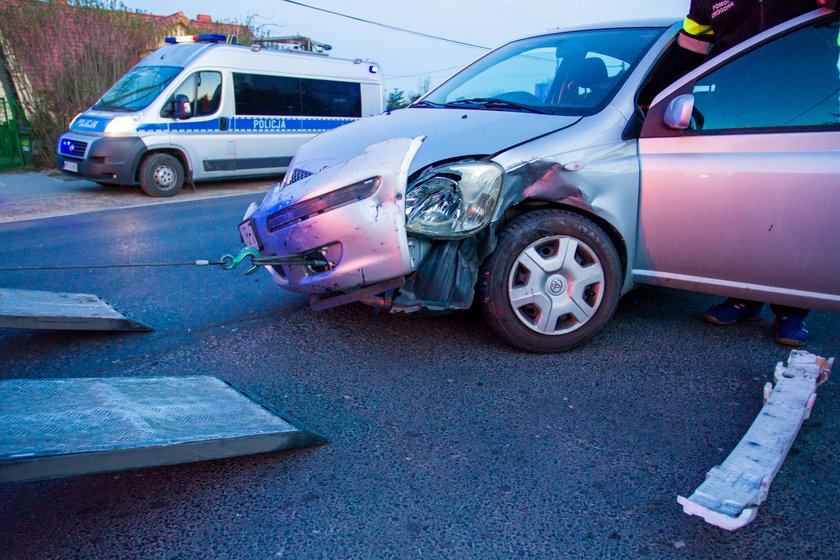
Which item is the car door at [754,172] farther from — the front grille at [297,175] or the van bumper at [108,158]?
the van bumper at [108,158]

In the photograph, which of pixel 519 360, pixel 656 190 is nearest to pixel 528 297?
pixel 519 360

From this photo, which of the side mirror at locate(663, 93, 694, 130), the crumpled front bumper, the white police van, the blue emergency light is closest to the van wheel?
the white police van

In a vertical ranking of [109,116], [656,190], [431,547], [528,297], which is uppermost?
[109,116]

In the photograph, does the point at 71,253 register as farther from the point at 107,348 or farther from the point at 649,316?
the point at 649,316

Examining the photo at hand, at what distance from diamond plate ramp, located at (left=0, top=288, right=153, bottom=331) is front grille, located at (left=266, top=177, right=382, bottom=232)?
49.8 inches

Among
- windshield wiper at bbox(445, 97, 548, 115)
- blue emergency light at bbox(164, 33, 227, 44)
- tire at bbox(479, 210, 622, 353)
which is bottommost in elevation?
tire at bbox(479, 210, 622, 353)

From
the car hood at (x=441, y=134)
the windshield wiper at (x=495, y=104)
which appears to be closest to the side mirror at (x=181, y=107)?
the car hood at (x=441, y=134)

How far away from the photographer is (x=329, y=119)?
12992 millimetres

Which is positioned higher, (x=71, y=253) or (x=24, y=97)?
(x=24, y=97)

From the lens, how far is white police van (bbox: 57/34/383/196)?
10.2 metres

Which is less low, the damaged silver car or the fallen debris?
the damaged silver car

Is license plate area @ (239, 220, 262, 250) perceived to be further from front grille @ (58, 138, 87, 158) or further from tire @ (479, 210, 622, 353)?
front grille @ (58, 138, 87, 158)

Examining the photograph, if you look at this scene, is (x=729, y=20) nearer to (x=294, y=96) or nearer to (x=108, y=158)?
(x=108, y=158)

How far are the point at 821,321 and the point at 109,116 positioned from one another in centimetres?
994
